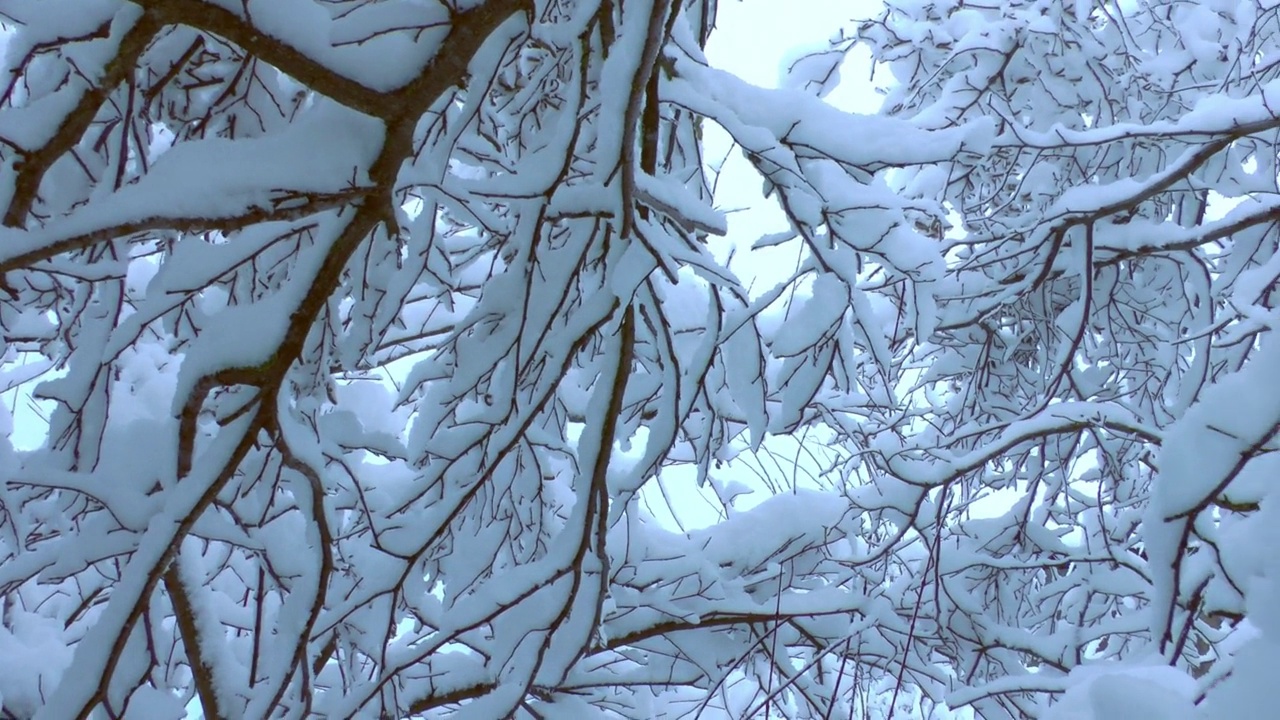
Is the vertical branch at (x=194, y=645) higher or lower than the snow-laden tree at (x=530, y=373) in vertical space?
lower

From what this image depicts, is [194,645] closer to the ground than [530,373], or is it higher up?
closer to the ground

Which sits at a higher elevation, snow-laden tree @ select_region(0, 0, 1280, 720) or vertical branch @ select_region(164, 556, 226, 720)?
snow-laden tree @ select_region(0, 0, 1280, 720)

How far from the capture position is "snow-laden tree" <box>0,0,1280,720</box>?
4.21 feet

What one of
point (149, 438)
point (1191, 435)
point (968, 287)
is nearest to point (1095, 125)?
point (968, 287)

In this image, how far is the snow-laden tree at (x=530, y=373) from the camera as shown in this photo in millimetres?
1283

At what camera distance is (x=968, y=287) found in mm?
3047

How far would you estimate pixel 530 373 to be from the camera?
1947mm

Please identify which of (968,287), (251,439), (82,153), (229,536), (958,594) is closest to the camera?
(251,439)

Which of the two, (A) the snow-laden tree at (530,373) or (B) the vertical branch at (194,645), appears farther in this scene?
(B) the vertical branch at (194,645)

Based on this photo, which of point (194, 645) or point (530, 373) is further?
point (530, 373)

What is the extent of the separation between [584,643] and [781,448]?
156cm

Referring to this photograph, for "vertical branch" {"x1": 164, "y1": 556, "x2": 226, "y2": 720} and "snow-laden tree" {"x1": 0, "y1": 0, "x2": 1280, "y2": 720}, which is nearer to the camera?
"snow-laden tree" {"x1": 0, "y1": 0, "x2": 1280, "y2": 720}

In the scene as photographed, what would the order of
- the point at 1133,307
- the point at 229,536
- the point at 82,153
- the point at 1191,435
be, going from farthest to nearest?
the point at 1133,307
the point at 82,153
the point at 229,536
the point at 1191,435

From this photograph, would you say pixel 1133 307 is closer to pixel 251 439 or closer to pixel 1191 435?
pixel 1191 435
